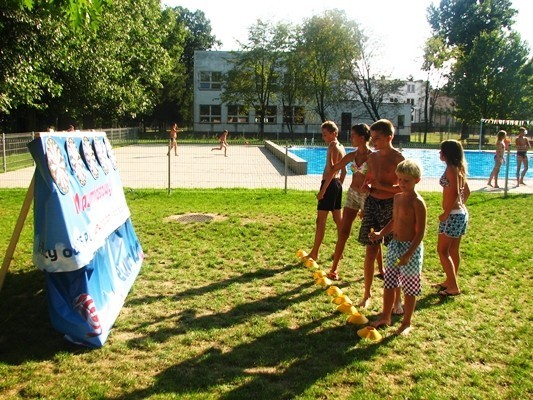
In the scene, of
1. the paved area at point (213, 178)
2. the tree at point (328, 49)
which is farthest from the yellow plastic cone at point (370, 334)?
the tree at point (328, 49)

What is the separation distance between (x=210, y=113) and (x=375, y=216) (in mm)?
51486

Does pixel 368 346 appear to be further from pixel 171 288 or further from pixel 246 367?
pixel 171 288

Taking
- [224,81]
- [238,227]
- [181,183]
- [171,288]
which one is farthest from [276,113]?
[171,288]

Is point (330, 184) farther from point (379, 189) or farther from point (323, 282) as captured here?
point (379, 189)

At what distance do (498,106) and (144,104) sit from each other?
31.7m

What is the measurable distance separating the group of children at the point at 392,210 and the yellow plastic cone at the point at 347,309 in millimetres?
270

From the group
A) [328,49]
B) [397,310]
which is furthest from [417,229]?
[328,49]

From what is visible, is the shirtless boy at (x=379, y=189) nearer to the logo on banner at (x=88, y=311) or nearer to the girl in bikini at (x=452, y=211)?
the girl in bikini at (x=452, y=211)

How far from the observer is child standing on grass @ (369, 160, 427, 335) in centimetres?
441

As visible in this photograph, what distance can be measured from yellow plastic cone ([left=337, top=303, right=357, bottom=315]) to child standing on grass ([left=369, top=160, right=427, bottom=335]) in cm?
39

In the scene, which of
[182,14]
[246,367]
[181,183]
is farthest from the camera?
[182,14]

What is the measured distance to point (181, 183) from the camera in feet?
50.9

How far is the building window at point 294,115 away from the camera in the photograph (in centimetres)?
5393

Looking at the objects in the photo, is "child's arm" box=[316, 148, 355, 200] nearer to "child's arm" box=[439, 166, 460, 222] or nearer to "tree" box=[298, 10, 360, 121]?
"child's arm" box=[439, 166, 460, 222]
